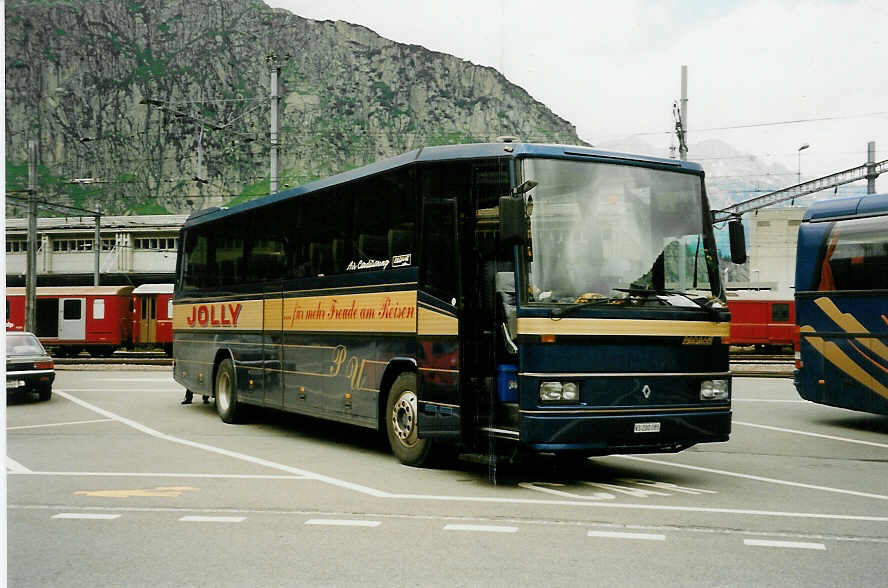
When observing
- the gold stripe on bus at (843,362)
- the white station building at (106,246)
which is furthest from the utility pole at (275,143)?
the white station building at (106,246)

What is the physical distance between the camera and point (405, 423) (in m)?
11.3

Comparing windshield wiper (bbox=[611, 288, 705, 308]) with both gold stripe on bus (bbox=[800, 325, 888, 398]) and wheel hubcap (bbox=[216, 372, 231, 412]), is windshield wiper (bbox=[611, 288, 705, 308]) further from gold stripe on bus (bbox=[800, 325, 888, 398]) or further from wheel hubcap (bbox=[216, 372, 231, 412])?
wheel hubcap (bbox=[216, 372, 231, 412])

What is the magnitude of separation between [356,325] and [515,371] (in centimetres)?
310

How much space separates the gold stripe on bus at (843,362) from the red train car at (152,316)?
32.5 m

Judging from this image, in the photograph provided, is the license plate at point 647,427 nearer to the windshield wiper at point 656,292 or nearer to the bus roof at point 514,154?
the windshield wiper at point 656,292

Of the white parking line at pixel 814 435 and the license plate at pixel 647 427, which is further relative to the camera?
the white parking line at pixel 814 435

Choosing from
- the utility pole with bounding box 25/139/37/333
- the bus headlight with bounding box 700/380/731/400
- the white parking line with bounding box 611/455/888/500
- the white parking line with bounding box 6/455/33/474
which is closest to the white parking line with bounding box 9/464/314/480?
the white parking line with bounding box 6/455/33/474

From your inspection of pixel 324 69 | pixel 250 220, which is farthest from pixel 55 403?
pixel 324 69

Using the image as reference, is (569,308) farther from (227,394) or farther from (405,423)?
(227,394)

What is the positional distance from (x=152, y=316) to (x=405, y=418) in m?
35.1

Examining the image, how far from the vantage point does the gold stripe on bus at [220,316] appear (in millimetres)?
15448

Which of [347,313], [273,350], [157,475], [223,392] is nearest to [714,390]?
[347,313]

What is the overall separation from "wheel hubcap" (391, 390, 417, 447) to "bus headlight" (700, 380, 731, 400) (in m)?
2.98

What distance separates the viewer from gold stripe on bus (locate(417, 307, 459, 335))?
10.2 metres
